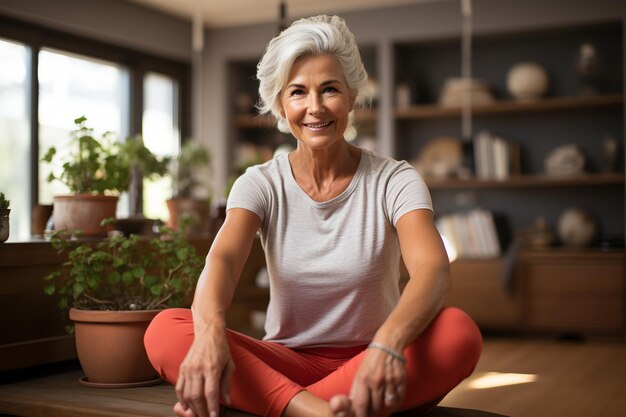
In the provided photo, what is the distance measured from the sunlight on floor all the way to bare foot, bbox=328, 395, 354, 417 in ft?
5.61

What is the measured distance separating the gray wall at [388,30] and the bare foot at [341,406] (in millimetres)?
4279

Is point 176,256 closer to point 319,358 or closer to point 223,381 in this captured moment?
point 319,358

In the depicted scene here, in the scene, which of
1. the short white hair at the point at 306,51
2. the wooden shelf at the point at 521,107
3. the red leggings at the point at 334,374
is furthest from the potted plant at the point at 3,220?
the wooden shelf at the point at 521,107

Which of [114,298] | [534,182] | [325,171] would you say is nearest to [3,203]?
[114,298]

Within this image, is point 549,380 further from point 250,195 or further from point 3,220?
point 3,220

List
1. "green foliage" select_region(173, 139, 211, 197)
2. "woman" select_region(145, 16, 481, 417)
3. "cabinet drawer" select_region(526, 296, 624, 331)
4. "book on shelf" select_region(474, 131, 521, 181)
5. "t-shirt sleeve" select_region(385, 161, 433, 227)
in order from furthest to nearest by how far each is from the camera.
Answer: "book on shelf" select_region(474, 131, 521, 181) < "cabinet drawer" select_region(526, 296, 624, 331) < "green foliage" select_region(173, 139, 211, 197) < "t-shirt sleeve" select_region(385, 161, 433, 227) < "woman" select_region(145, 16, 481, 417)

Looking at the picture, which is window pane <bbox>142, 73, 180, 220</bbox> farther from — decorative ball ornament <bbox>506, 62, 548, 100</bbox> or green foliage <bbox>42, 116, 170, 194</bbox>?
green foliage <bbox>42, 116, 170, 194</bbox>

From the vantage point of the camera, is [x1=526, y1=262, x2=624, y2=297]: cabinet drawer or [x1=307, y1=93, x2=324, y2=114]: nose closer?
[x1=307, y1=93, x2=324, y2=114]: nose

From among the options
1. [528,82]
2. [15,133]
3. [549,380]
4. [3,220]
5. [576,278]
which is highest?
[528,82]

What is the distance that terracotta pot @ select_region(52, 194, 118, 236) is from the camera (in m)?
2.67

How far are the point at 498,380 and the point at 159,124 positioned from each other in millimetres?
3821

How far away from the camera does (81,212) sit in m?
2.68

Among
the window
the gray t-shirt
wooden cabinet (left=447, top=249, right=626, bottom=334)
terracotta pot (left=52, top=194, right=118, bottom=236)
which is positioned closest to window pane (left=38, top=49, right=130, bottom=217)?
the window

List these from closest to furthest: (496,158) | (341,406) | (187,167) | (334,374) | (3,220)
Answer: (341,406) → (334,374) → (3,220) → (187,167) → (496,158)
